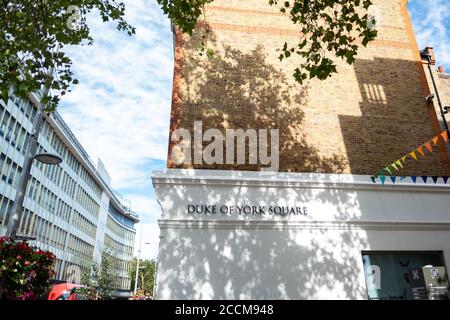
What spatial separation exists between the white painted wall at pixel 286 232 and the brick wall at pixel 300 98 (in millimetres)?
736

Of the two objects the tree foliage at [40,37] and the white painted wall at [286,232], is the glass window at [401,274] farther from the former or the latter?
the tree foliage at [40,37]

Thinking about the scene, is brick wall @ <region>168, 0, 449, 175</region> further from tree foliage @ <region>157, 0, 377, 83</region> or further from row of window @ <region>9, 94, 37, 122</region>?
row of window @ <region>9, 94, 37, 122</region>

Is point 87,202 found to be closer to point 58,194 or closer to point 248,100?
point 58,194

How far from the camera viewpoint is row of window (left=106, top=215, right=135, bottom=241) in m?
90.6

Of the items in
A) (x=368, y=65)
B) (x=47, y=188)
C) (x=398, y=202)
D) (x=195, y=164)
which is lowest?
(x=398, y=202)

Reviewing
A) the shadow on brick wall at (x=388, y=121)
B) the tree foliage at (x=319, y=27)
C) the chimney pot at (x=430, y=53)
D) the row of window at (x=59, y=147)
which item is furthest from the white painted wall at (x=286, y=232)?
the row of window at (x=59, y=147)

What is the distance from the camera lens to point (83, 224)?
65.0 metres

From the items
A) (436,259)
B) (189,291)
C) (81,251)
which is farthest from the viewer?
(81,251)

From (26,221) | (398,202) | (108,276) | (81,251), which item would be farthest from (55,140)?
(398,202)

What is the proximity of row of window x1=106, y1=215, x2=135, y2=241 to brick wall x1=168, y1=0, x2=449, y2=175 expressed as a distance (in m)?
84.7

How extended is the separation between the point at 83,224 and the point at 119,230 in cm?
3891

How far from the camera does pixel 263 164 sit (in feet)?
35.8

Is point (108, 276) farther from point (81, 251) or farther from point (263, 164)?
point (81, 251)
